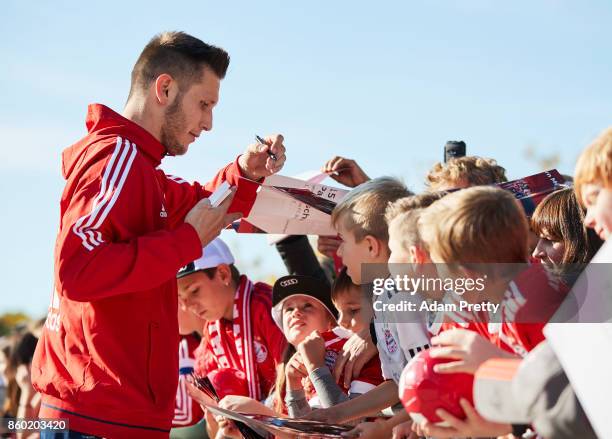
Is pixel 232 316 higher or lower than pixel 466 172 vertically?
lower

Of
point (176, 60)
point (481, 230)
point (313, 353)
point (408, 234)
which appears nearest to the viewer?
point (481, 230)

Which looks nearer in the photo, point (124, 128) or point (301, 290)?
point (124, 128)

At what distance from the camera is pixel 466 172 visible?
5043mm

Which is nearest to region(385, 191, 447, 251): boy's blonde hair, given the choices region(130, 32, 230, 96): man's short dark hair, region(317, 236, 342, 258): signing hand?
region(130, 32, 230, 96): man's short dark hair

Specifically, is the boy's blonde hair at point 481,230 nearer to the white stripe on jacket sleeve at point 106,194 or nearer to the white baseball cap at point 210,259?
the white stripe on jacket sleeve at point 106,194

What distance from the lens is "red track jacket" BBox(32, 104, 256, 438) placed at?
378cm

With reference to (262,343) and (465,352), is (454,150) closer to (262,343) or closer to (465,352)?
(262,343)

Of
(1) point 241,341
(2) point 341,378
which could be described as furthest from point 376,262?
(1) point 241,341

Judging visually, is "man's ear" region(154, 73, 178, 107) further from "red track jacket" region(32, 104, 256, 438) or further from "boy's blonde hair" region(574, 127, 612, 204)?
"boy's blonde hair" region(574, 127, 612, 204)

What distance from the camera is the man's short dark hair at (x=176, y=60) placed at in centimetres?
450

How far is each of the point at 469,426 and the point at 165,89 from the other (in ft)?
8.00

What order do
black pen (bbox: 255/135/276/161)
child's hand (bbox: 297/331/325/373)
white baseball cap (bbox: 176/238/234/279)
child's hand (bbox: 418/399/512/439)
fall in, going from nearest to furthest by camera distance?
child's hand (bbox: 418/399/512/439)
child's hand (bbox: 297/331/325/373)
black pen (bbox: 255/135/276/161)
white baseball cap (bbox: 176/238/234/279)

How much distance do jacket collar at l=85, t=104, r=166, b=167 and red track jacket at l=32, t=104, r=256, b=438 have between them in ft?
0.24

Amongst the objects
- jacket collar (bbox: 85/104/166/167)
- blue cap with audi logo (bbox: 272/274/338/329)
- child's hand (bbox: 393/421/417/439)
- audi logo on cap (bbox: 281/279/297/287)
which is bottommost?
child's hand (bbox: 393/421/417/439)
